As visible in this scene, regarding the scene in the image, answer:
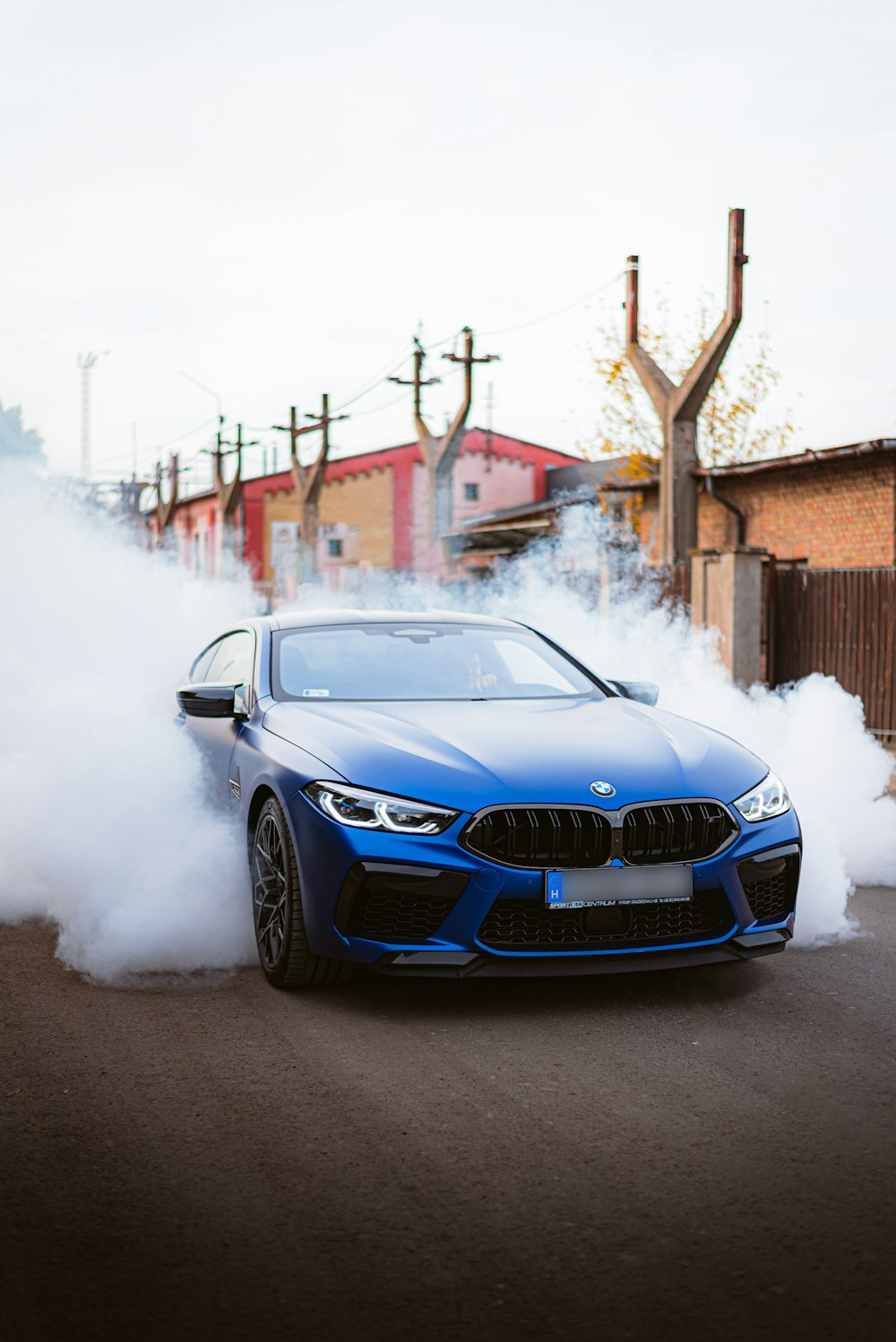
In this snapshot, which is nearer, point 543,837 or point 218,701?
point 543,837

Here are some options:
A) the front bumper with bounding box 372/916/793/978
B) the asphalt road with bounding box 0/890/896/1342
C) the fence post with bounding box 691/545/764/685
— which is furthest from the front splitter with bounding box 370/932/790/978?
the fence post with bounding box 691/545/764/685

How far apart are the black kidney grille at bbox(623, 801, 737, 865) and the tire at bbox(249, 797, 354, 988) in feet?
3.64

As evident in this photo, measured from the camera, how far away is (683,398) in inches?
822

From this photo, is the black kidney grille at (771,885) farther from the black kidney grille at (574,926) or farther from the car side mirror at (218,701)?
the car side mirror at (218,701)

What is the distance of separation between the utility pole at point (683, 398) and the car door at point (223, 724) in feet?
44.8

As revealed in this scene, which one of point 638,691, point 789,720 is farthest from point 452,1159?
point 789,720

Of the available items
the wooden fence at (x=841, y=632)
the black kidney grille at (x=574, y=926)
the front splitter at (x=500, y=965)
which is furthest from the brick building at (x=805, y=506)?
the front splitter at (x=500, y=965)

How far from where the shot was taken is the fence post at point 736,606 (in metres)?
15.9

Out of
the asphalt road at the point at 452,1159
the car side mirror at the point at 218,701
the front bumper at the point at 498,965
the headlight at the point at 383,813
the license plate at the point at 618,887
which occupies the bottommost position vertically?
the asphalt road at the point at 452,1159

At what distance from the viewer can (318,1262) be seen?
3.03 meters

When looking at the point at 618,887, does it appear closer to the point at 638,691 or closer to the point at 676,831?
the point at 676,831

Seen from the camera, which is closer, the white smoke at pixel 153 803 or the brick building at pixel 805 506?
the white smoke at pixel 153 803

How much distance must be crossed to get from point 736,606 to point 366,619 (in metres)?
9.76

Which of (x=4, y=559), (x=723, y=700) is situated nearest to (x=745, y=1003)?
(x=723, y=700)
